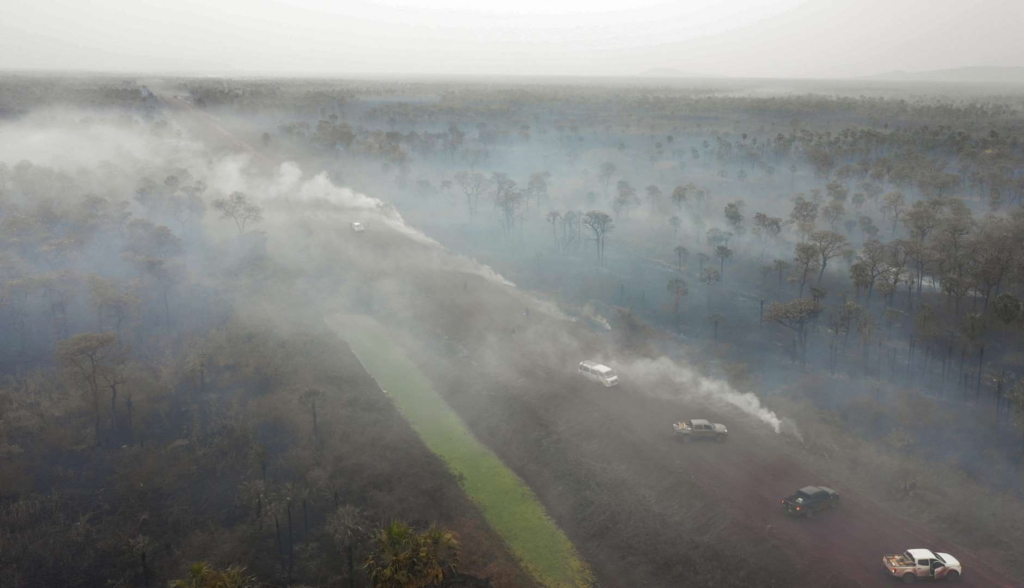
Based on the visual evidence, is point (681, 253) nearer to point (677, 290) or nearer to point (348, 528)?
point (677, 290)

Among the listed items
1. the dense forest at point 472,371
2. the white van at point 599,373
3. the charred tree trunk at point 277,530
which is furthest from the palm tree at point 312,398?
the white van at point 599,373

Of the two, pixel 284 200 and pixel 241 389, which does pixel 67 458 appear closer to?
pixel 241 389

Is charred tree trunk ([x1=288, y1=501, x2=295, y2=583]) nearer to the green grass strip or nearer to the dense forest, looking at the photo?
the dense forest

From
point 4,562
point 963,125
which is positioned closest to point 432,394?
point 4,562

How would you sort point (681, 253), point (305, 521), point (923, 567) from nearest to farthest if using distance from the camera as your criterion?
point (923, 567)
point (305, 521)
point (681, 253)

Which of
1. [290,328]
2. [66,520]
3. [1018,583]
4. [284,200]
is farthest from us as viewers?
[284,200]

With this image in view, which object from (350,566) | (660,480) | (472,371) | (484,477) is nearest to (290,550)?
(350,566)

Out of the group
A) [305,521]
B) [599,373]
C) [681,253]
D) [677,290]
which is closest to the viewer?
[305,521]
